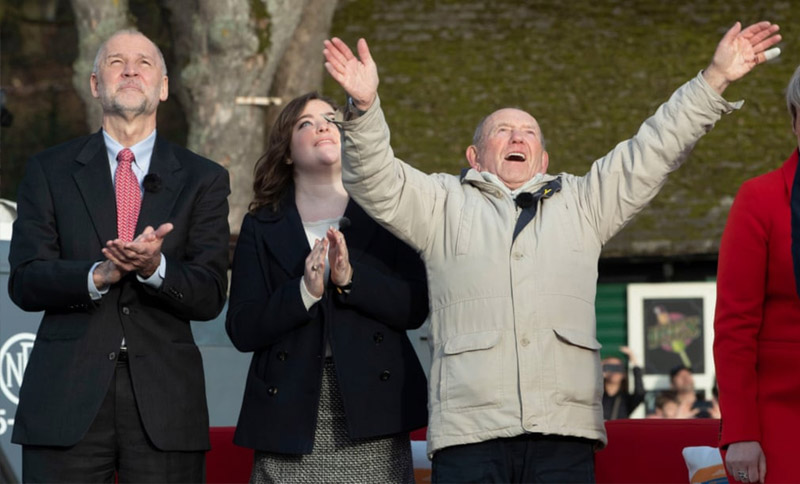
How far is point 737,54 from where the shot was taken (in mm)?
4320

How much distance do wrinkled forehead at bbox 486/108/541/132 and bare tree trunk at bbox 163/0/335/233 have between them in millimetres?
7699

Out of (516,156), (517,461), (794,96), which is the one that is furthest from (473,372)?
(794,96)

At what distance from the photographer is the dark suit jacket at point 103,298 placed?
4.23m

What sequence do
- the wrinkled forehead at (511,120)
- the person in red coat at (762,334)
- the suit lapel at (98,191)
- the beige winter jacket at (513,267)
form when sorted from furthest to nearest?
the wrinkled forehead at (511,120) → the suit lapel at (98,191) → the beige winter jacket at (513,267) → the person in red coat at (762,334)

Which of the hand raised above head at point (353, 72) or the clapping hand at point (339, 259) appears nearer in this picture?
the hand raised above head at point (353, 72)

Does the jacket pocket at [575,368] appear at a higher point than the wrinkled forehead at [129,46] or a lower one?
lower

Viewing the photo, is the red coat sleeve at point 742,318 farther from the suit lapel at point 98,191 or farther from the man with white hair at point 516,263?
the suit lapel at point 98,191

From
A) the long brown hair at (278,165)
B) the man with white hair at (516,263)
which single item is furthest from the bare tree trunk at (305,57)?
the man with white hair at (516,263)

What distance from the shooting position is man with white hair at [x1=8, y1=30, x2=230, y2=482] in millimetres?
4215

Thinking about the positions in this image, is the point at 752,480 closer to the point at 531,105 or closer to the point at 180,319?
the point at 180,319

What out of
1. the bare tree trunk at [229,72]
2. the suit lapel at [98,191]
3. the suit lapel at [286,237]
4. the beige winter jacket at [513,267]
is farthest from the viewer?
the bare tree trunk at [229,72]

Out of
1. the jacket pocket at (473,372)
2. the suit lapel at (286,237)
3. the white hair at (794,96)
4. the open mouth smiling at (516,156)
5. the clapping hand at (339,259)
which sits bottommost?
the jacket pocket at (473,372)

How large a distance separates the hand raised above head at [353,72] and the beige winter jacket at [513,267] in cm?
5

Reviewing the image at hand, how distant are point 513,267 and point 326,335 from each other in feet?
2.25
